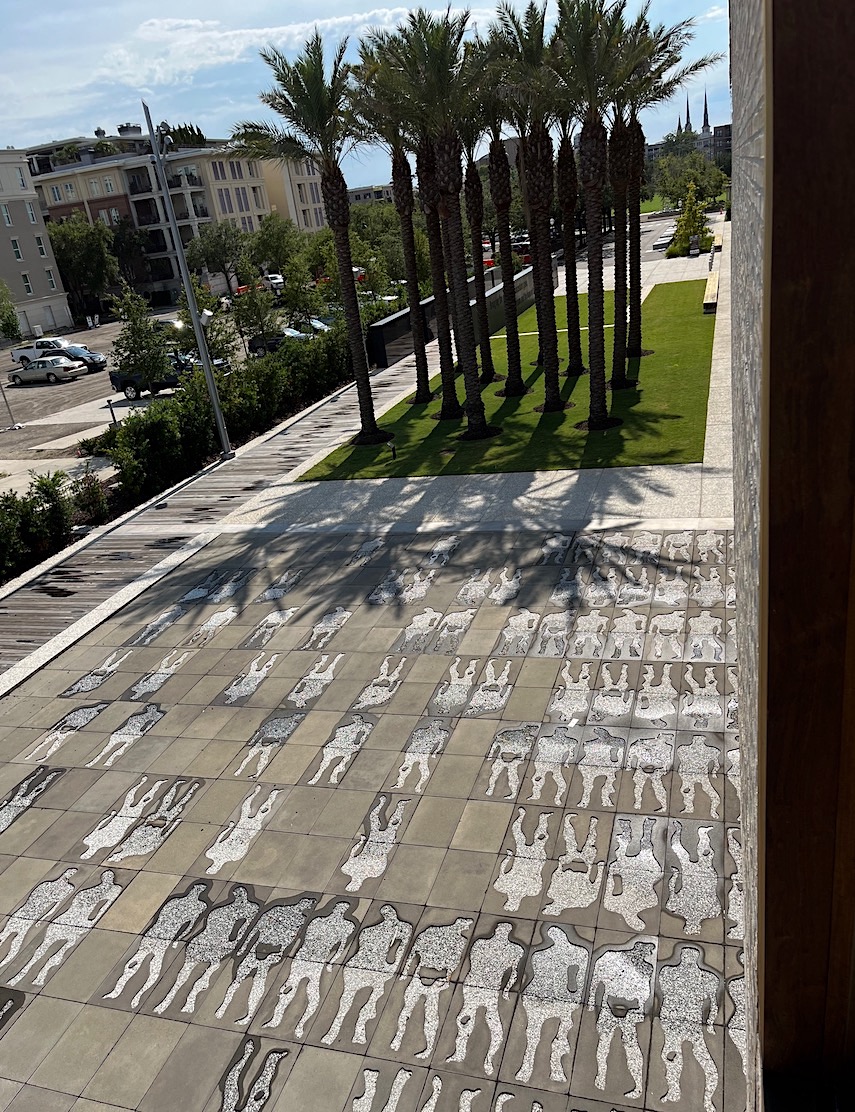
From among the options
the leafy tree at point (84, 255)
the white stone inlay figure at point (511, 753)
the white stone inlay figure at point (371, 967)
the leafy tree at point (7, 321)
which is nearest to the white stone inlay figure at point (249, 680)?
the white stone inlay figure at point (511, 753)

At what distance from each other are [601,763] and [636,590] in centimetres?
349

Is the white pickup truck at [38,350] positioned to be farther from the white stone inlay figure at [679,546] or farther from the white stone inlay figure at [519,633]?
the white stone inlay figure at [519,633]

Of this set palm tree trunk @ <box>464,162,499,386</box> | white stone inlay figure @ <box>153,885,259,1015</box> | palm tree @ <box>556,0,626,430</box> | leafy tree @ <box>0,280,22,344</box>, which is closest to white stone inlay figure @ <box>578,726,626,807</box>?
white stone inlay figure @ <box>153,885,259,1015</box>

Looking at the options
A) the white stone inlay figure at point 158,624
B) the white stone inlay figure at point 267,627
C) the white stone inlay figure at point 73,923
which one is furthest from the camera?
the white stone inlay figure at point 158,624

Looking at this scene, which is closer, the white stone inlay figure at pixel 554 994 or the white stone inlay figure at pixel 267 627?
the white stone inlay figure at pixel 554 994

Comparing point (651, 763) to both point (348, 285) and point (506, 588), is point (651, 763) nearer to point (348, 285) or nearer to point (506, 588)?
point (506, 588)

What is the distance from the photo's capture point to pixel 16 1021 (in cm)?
613

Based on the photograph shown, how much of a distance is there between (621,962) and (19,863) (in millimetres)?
5407

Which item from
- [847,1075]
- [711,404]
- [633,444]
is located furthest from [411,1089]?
[711,404]

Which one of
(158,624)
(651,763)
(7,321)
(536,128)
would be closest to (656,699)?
(651,763)

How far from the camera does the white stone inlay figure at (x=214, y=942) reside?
20.1 feet

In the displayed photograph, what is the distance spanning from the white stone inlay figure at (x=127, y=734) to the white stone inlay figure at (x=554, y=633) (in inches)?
174

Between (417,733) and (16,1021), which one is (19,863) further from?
(417,733)

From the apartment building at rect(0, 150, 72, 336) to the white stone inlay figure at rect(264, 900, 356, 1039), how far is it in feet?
202
